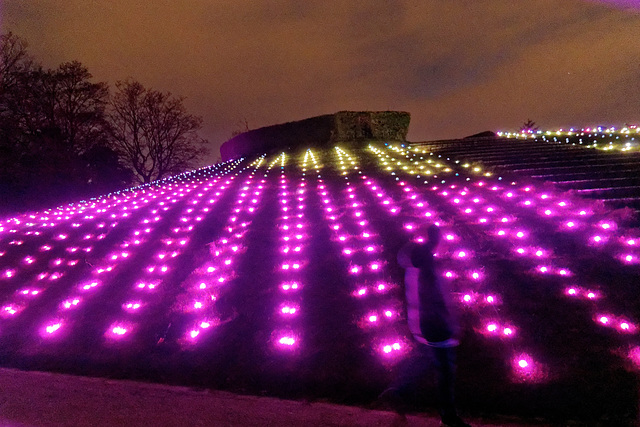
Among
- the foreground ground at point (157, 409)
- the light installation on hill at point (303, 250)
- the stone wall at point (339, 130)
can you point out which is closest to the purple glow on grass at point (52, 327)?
the light installation on hill at point (303, 250)

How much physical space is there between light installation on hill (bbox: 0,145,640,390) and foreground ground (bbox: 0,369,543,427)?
756 mm

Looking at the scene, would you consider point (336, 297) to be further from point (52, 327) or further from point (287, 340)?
point (52, 327)

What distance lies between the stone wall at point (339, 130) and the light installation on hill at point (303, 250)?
697cm

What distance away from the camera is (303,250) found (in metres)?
6.70

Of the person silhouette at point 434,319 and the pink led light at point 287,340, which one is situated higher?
the person silhouette at point 434,319

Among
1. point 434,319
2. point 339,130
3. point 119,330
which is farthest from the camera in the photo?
point 339,130

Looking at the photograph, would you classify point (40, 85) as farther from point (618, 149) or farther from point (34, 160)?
point (618, 149)

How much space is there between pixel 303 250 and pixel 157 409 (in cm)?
355

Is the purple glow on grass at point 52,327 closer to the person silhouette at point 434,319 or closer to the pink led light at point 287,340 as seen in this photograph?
the pink led light at point 287,340

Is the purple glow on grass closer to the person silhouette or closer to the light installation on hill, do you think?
the light installation on hill

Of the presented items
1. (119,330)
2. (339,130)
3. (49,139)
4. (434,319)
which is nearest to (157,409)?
(119,330)

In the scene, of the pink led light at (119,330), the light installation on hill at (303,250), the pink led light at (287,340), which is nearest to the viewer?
the pink led light at (287,340)

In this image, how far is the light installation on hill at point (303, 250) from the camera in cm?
479

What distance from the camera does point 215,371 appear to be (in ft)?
13.9
